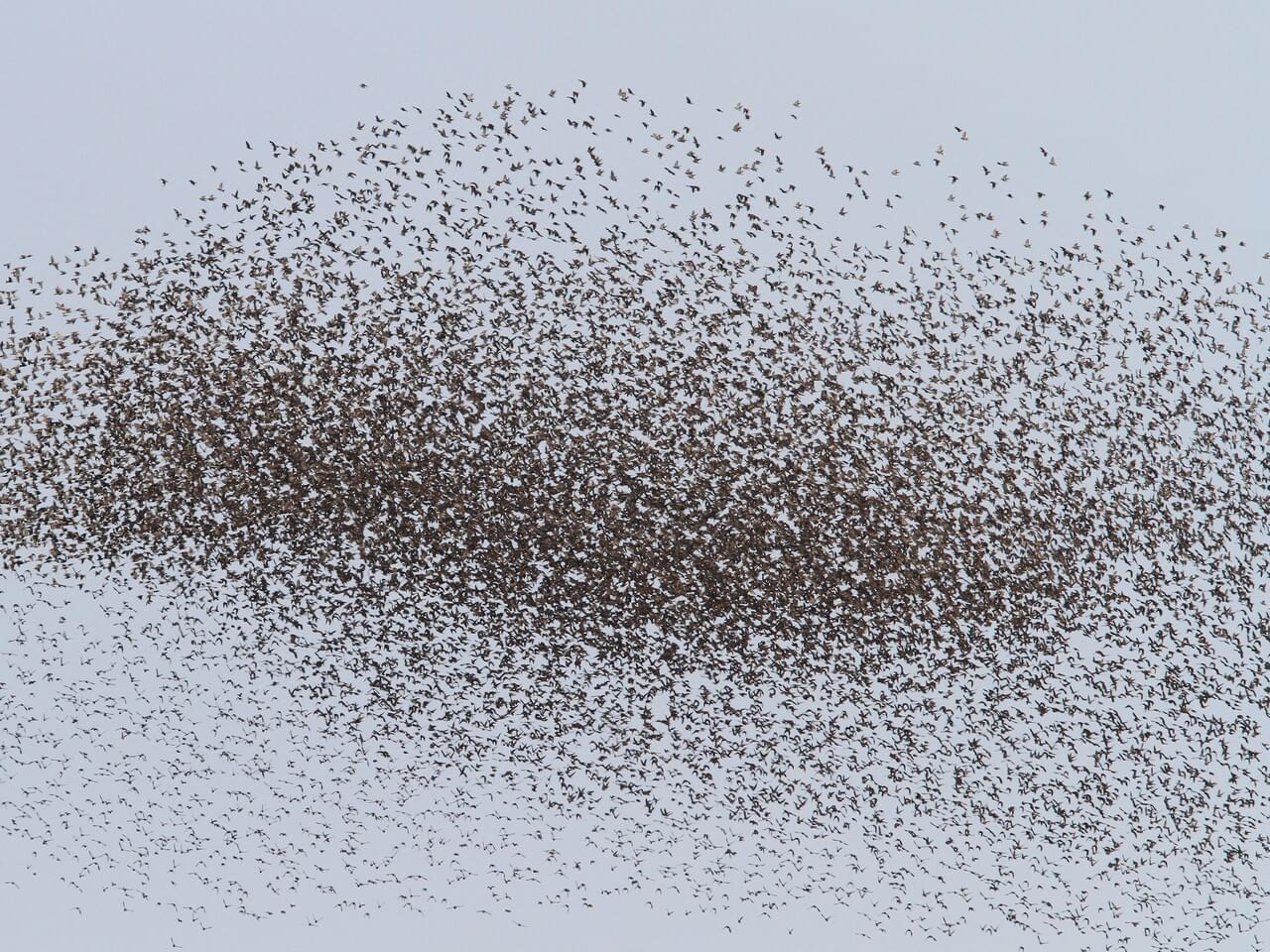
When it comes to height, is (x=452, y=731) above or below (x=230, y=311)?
below

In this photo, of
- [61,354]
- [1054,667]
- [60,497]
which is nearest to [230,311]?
[61,354]

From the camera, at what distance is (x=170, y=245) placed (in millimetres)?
6656

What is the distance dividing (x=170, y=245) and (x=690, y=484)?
3528mm

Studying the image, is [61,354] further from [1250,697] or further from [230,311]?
[1250,697]

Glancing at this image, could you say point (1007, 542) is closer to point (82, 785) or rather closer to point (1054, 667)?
point (1054, 667)

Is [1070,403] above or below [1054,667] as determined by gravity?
above

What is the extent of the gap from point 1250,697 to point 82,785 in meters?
7.13

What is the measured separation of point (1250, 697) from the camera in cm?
658

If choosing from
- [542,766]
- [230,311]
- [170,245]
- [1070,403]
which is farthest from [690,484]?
[170,245]

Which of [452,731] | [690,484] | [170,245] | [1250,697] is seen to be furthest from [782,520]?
[170,245]

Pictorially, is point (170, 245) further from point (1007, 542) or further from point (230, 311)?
point (1007, 542)

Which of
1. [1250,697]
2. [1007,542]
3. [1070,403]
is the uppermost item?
[1070,403]

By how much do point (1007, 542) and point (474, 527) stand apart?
3.21m

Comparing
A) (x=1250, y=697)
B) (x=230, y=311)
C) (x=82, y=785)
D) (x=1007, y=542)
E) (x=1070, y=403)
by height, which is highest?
(x=230, y=311)
